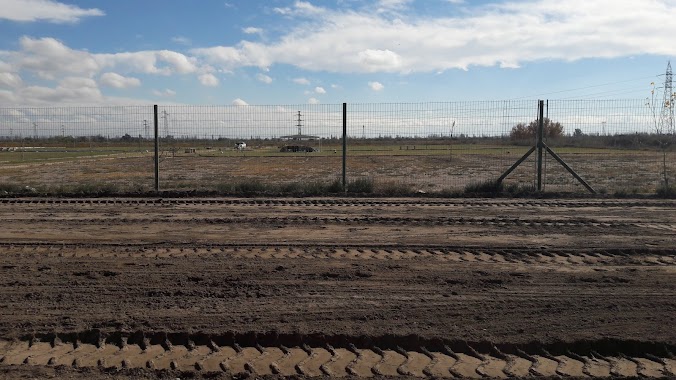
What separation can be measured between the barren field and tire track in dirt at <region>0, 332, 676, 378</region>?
0.02 metres

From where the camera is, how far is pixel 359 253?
327 inches

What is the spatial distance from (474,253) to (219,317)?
14.0 ft

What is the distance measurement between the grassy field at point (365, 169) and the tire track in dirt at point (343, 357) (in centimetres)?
1140

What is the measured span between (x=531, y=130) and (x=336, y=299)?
12.5 m

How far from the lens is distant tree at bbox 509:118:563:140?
16516 millimetres

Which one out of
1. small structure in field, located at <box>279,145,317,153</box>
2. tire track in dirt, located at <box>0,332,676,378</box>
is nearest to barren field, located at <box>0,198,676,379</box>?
tire track in dirt, located at <box>0,332,676,378</box>

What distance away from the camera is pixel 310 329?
513 cm

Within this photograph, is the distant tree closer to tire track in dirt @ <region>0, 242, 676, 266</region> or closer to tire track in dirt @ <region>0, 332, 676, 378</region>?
tire track in dirt @ <region>0, 242, 676, 266</region>

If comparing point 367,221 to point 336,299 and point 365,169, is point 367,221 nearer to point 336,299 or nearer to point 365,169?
point 336,299

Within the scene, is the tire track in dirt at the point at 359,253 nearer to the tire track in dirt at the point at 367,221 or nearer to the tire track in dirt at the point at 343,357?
the tire track in dirt at the point at 367,221

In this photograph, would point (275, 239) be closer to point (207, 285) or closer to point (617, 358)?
point (207, 285)

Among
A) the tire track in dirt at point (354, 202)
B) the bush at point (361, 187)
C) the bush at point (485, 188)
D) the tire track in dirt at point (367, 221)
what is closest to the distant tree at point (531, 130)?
the bush at point (485, 188)

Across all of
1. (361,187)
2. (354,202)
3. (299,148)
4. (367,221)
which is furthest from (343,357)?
(299,148)

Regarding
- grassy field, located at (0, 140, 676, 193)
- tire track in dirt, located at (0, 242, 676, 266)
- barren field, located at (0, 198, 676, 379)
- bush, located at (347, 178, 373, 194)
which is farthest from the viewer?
grassy field, located at (0, 140, 676, 193)
